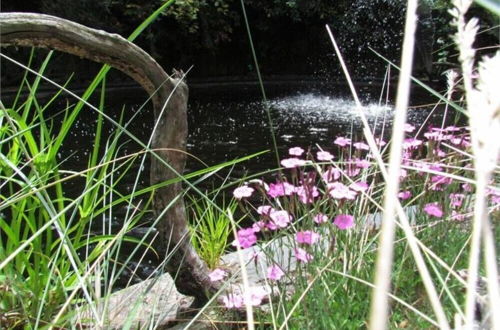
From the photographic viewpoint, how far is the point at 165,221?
1.38 meters

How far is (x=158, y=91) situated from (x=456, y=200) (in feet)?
2.88

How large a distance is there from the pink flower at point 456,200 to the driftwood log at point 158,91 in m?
0.70

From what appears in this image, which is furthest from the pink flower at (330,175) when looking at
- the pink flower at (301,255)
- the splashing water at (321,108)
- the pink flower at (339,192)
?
the splashing water at (321,108)

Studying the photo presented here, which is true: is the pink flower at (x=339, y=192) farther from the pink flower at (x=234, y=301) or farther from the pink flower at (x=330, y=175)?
the pink flower at (x=234, y=301)

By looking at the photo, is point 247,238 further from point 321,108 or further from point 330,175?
point 321,108

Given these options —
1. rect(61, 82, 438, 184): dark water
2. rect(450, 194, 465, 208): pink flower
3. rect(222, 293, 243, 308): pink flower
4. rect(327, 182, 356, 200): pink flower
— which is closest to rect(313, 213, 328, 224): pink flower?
rect(327, 182, 356, 200): pink flower

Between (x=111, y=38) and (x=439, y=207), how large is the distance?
3.08 ft

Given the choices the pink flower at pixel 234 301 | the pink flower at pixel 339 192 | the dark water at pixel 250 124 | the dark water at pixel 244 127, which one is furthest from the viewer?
the dark water at pixel 250 124

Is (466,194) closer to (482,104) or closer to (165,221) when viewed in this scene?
(165,221)

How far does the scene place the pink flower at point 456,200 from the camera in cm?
152

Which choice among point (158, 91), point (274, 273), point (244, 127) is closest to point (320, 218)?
point (274, 273)

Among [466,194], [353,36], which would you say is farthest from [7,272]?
[353,36]

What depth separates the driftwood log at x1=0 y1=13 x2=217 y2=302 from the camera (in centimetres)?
96

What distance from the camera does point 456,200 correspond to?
1.54m
